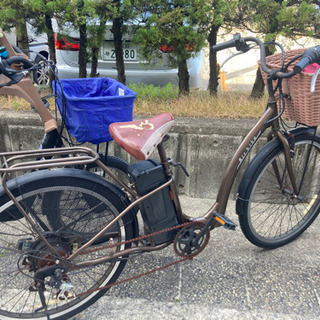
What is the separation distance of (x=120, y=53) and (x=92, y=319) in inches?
118

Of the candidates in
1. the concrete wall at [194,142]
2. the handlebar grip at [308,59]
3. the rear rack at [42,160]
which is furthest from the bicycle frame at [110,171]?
the concrete wall at [194,142]

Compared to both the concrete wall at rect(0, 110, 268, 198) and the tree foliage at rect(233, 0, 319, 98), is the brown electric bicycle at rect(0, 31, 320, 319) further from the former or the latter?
the tree foliage at rect(233, 0, 319, 98)

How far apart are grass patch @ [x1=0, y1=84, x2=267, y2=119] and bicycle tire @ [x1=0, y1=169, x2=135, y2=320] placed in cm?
183

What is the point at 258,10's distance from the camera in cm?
350

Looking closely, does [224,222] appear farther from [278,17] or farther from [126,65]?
[126,65]

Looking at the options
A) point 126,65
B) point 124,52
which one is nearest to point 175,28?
point 124,52

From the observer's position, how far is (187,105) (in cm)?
370

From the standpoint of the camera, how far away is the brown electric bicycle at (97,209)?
175 cm

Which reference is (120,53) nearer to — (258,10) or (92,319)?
(258,10)

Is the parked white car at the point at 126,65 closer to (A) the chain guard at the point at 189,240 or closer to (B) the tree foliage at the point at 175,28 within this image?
(B) the tree foliage at the point at 175,28

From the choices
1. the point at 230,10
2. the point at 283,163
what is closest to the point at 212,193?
the point at 283,163

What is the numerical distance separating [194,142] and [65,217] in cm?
167

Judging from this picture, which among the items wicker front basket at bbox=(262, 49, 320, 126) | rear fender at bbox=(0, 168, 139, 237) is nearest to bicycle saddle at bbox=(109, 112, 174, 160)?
rear fender at bbox=(0, 168, 139, 237)

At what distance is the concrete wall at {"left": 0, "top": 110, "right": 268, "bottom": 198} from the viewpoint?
10.3 feet
